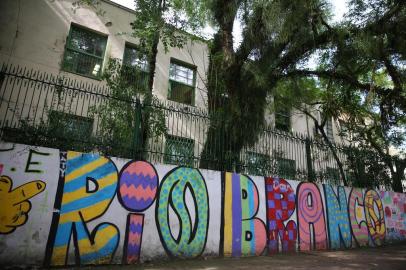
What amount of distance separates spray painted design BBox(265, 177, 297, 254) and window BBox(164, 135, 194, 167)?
2.23 m

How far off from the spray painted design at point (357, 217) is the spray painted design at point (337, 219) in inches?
9.1

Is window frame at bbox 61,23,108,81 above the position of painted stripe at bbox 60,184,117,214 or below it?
above

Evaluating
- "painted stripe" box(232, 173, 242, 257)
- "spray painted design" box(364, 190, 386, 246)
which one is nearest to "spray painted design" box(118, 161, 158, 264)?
"painted stripe" box(232, 173, 242, 257)

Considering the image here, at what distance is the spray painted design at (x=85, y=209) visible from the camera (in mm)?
4859

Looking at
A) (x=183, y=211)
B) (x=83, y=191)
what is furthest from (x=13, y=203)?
(x=183, y=211)

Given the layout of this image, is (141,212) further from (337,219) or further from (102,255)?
(337,219)

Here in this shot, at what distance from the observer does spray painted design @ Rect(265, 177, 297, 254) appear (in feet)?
23.0

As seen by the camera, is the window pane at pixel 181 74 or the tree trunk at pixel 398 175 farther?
the window pane at pixel 181 74

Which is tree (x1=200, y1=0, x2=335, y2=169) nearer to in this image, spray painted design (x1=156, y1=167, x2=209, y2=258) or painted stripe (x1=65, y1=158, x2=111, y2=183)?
spray painted design (x1=156, y1=167, x2=209, y2=258)

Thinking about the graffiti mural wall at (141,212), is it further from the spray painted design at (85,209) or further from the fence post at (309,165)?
the fence post at (309,165)

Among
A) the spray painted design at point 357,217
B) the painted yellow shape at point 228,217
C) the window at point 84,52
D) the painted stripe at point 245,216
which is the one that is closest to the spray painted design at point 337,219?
the spray painted design at point 357,217

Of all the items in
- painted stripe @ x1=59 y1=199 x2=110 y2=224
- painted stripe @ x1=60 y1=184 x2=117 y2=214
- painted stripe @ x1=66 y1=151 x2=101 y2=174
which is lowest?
painted stripe @ x1=59 y1=199 x2=110 y2=224

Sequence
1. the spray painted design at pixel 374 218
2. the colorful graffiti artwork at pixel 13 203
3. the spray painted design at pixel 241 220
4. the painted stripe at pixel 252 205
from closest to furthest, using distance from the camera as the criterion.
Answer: the colorful graffiti artwork at pixel 13 203 → the spray painted design at pixel 241 220 → the painted stripe at pixel 252 205 → the spray painted design at pixel 374 218

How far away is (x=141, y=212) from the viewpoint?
559cm
